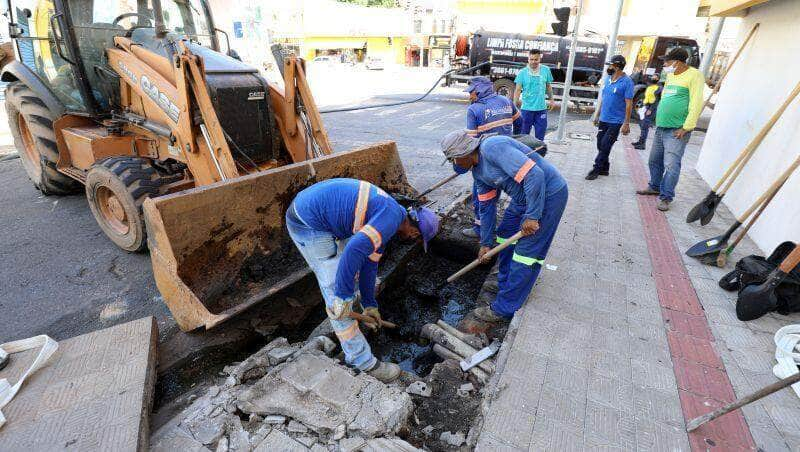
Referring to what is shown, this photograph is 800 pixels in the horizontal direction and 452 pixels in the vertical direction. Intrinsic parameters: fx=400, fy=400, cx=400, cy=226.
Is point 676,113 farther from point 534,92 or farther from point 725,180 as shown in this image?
point 534,92

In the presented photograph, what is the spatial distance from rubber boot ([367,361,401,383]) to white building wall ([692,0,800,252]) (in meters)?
4.07

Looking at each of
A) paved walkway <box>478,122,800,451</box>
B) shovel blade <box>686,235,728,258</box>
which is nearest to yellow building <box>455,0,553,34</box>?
shovel blade <box>686,235,728,258</box>

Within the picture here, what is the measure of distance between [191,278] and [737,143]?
720cm

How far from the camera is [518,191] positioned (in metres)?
3.27

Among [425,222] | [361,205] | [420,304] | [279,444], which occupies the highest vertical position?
[361,205]

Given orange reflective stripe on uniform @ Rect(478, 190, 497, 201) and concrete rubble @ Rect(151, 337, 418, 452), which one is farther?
orange reflective stripe on uniform @ Rect(478, 190, 497, 201)

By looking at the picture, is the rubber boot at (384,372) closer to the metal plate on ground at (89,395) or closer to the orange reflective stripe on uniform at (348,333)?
the orange reflective stripe on uniform at (348,333)

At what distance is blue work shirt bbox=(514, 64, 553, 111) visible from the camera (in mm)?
6965

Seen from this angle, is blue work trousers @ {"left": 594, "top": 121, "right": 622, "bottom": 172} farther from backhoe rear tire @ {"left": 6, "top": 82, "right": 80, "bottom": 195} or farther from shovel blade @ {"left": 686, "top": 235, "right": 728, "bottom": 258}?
backhoe rear tire @ {"left": 6, "top": 82, "right": 80, "bottom": 195}

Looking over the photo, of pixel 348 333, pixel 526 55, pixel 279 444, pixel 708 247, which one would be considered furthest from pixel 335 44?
pixel 279 444

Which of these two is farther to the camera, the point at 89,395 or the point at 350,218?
the point at 350,218

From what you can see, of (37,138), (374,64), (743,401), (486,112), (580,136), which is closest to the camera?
(743,401)

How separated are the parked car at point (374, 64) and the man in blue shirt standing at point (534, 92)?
2896cm

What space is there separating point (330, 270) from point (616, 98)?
5575 millimetres
